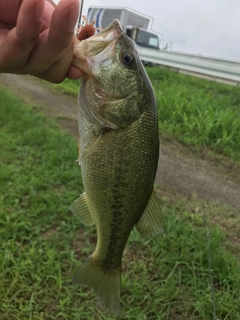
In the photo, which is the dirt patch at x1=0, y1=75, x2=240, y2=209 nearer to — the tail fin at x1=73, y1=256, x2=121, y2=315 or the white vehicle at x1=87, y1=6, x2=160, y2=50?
the tail fin at x1=73, y1=256, x2=121, y2=315

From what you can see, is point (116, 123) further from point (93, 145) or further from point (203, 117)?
point (203, 117)

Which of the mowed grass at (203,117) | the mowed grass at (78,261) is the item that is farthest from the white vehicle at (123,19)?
the mowed grass at (78,261)

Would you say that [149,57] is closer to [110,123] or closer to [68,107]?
[68,107]

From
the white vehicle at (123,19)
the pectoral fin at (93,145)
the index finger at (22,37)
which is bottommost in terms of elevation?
the white vehicle at (123,19)

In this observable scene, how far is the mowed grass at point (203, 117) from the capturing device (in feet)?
18.6

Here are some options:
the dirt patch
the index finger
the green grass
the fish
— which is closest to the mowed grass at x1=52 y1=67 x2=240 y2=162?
the green grass

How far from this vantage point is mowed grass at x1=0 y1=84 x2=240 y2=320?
2.77 m

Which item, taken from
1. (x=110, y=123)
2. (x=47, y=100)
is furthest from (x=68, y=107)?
(x=110, y=123)

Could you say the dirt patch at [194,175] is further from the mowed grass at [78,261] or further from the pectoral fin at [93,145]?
the pectoral fin at [93,145]

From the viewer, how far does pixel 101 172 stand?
1.68m

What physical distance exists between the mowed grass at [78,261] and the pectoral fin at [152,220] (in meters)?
1.22

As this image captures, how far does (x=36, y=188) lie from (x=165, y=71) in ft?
22.0

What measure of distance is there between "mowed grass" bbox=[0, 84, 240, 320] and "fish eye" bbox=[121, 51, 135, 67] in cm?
193

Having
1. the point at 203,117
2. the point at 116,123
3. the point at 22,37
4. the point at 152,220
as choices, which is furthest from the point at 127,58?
the point at 203,117
